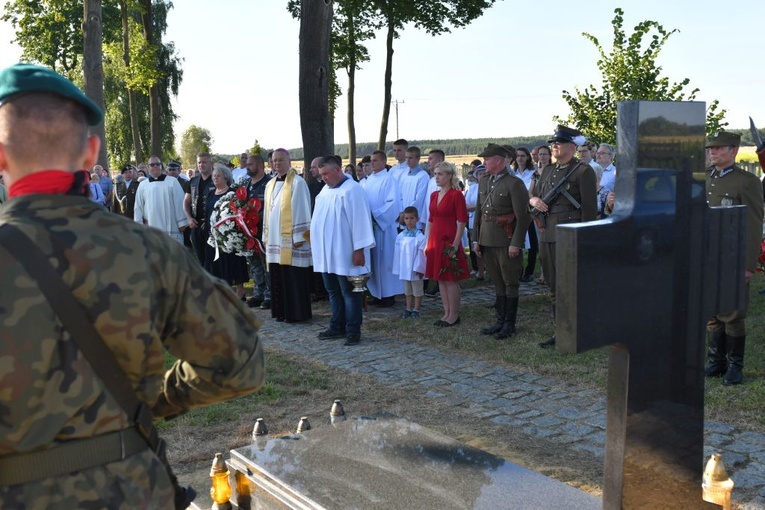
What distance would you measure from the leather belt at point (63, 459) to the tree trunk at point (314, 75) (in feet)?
36.2

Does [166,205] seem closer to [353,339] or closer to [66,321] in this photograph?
[353,339]

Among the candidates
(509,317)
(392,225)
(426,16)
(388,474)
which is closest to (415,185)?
(392,225)

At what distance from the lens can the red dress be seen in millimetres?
9188

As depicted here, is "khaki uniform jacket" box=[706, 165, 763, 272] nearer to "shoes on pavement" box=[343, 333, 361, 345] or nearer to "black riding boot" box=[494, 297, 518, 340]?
"black riding boot" box=[494, 297, 518, 340]

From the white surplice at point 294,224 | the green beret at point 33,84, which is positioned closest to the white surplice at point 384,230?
the white surplice at point 294,224

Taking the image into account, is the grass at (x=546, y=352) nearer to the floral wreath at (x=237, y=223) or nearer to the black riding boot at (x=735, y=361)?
the black riding boot at (x=735, y=361)

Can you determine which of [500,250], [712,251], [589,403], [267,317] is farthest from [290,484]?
[267,317]

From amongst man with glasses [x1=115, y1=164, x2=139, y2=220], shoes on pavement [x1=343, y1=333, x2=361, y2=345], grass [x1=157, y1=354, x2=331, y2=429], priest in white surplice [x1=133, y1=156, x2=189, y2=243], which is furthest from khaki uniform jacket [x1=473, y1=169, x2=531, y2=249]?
man with glasses [x1=115, y1=164, x2=139, y2=220]

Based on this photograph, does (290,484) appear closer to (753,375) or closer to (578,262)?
(578,262)

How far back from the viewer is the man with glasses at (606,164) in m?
12.5

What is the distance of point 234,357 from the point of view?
2049 millimetres

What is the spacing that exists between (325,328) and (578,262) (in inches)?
277

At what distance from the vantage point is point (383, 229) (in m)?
11.1

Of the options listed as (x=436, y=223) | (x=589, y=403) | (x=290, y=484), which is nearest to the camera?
(x=290, y=484)
